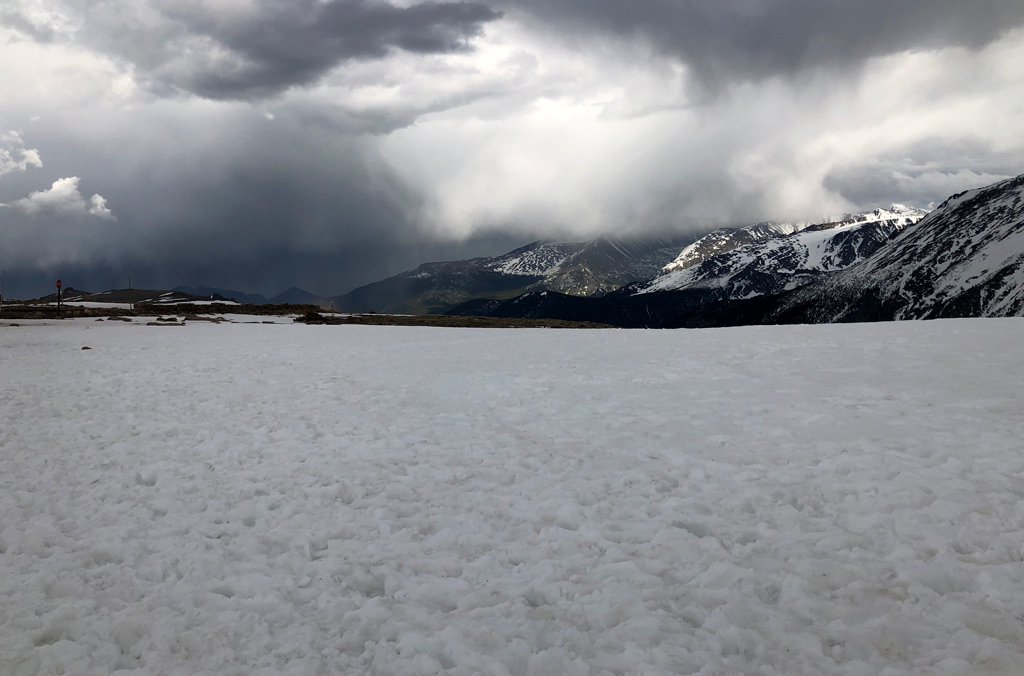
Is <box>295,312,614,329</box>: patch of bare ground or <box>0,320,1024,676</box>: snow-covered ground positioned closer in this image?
<box>0,320,1024,676</box>: snow-covered ground

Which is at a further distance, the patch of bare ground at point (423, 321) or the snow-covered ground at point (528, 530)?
the patch of bare ground at point (423, 321)

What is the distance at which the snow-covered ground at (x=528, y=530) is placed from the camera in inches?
244

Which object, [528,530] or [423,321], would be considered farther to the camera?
[423,321]

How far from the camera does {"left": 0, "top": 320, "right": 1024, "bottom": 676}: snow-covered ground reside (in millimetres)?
6191

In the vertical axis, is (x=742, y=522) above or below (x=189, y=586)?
above

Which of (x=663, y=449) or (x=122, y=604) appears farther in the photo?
(x=663, y=449)

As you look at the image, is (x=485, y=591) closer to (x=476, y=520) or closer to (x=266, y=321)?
(x=476, y=520)

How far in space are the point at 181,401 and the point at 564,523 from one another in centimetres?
1523

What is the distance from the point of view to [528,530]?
29.1 ft

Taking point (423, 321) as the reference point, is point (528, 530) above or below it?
below

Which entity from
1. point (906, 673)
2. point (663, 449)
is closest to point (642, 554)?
point (906, 673)

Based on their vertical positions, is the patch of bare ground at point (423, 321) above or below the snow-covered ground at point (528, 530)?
above

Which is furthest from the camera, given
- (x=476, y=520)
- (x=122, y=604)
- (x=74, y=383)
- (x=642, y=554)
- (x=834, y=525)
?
(x=74, y=383)

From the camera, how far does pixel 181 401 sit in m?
18.2
